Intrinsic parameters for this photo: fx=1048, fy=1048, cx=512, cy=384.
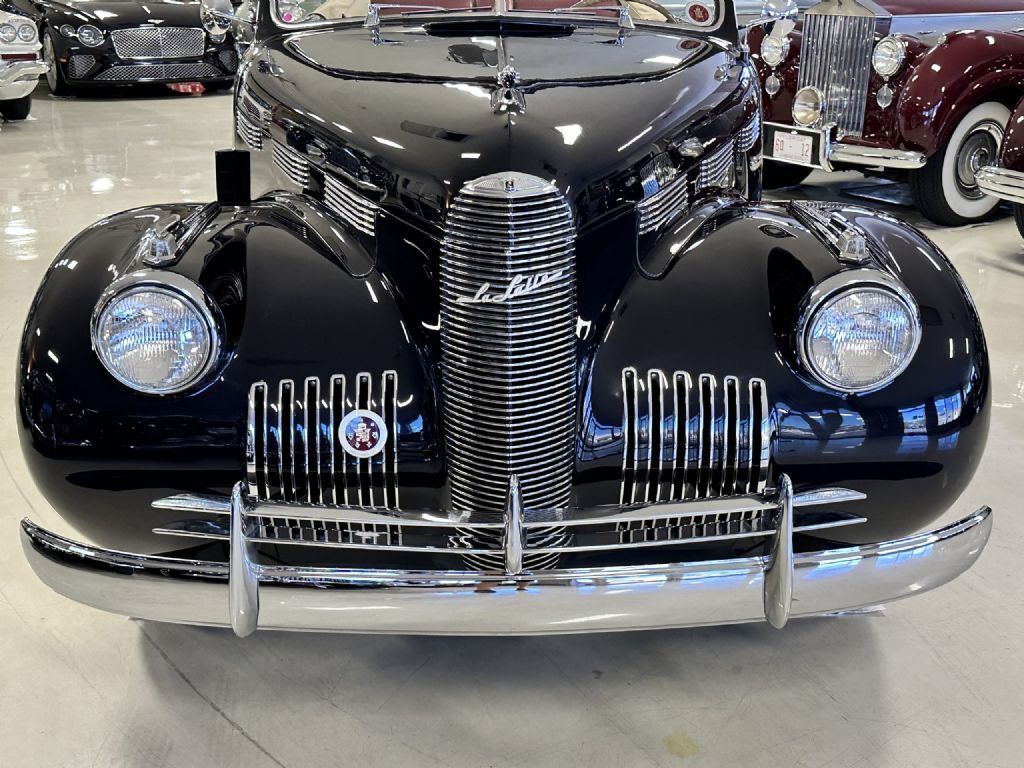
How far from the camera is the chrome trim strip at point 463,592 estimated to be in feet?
5.90

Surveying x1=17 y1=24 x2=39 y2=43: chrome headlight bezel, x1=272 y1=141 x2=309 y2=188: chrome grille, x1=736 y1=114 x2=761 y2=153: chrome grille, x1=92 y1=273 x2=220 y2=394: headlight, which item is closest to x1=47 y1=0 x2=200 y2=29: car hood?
x1=17 y1=24 x2=39 y2=43: chrome headlight bezel

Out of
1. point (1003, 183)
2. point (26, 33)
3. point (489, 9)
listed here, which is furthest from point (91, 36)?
point (489, 9)

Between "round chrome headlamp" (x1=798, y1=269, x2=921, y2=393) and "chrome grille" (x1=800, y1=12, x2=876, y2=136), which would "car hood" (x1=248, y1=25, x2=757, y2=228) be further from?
"chrome grille" (x1=800, y1=12, x2=876, y2=136)

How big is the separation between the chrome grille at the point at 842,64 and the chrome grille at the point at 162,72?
664 centimetres

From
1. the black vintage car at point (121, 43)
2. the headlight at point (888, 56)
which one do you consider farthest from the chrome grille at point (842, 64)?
the black vintage car at point (121, 43)

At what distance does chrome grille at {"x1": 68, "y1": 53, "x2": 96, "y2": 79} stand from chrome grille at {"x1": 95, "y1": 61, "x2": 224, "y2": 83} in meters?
0.12

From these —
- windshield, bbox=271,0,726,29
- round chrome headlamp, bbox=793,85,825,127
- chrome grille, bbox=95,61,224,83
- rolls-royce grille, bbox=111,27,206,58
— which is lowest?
chrome grille, bbox=95,61,224,83

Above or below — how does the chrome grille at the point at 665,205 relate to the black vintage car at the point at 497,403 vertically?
above

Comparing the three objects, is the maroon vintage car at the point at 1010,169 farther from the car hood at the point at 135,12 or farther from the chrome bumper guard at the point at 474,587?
the car hood at the point at 135,12

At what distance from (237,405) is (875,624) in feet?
5.08

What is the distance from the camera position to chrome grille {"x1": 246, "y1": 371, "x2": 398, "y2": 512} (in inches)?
75.7

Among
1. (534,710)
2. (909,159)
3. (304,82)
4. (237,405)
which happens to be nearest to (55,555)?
(237,405)

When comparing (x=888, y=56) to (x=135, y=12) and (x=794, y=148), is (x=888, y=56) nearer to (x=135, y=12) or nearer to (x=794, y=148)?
(x=794, y=148)

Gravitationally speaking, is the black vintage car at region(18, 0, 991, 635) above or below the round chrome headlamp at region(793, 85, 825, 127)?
above
